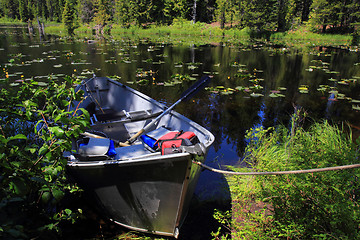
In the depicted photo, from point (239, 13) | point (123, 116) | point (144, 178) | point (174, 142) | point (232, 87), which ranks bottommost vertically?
point (232, 87)

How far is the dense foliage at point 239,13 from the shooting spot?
91.2 ft

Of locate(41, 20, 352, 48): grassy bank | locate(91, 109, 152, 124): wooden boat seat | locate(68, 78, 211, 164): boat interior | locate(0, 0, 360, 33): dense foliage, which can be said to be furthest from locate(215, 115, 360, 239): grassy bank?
locate(0, 0, 360, 33): dense foliage

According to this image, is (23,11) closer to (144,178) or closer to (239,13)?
(239,13)

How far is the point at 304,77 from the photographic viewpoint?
10875 mm

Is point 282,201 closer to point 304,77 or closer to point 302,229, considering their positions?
point 302,229

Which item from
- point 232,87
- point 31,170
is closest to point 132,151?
point 31,170

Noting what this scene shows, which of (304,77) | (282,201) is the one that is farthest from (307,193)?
(304,77)

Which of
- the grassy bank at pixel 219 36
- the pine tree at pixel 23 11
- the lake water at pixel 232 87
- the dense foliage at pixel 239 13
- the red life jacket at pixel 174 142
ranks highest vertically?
the pine tree at pixel 23 11

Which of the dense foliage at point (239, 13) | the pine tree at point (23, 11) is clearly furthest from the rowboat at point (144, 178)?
the pine tree at point (23, 11)

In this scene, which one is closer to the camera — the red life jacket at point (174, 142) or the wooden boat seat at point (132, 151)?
the red life jacket at point (174, 142)

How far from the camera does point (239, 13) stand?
31906 millimetres

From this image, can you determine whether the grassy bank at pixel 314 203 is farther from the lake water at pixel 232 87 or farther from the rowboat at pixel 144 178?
the lake water at pixel 232 87

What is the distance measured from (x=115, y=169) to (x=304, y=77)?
35.6 feet

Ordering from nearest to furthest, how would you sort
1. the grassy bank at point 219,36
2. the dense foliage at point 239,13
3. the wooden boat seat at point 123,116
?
the wooden boat seat at point 123,116
the grassy bank at point 219,36
the dense foliage at point 239,13
